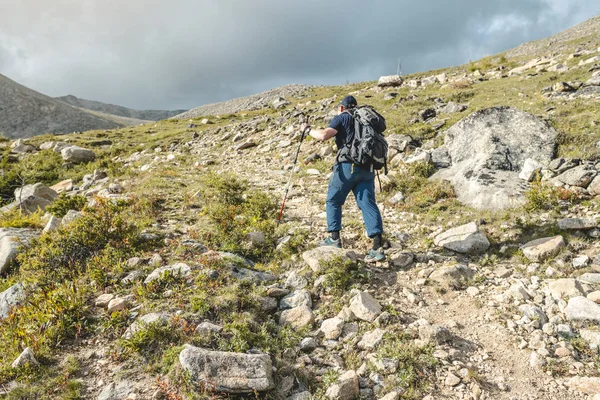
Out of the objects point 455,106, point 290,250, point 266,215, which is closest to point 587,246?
point 290,250

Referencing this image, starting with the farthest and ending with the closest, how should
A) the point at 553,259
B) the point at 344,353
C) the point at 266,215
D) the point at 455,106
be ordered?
1. the point at 455,106
2. the point at 266,215
3. the point at 553,259
4. the point at 344,353

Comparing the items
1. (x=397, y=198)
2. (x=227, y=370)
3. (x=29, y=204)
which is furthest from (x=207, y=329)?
(x=29, y=204)

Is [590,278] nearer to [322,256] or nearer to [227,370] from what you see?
[322,256]

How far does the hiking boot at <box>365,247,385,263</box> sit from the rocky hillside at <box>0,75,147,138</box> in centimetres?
7210

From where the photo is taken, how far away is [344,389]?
11.9ft

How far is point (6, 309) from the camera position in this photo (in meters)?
4.91

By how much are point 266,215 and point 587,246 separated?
6486 mm

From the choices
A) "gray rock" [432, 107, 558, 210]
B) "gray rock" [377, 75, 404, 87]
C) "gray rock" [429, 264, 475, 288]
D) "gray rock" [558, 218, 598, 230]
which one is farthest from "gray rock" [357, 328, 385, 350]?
"gray rock" [377, 75, 404, 87]

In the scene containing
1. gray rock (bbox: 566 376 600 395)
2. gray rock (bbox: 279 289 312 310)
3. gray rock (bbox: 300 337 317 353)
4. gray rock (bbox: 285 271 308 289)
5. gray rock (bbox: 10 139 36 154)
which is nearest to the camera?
gray rock (bbox: 566 376 600 395)

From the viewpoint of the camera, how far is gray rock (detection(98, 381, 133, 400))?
346 centimetres

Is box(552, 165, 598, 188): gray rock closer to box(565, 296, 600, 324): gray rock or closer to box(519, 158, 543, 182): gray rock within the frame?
box(519, 158, 543, 182): gray rock

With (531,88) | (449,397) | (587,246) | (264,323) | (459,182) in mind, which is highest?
(531,88)

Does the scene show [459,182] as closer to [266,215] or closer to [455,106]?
[266,215]

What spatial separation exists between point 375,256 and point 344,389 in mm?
2968
